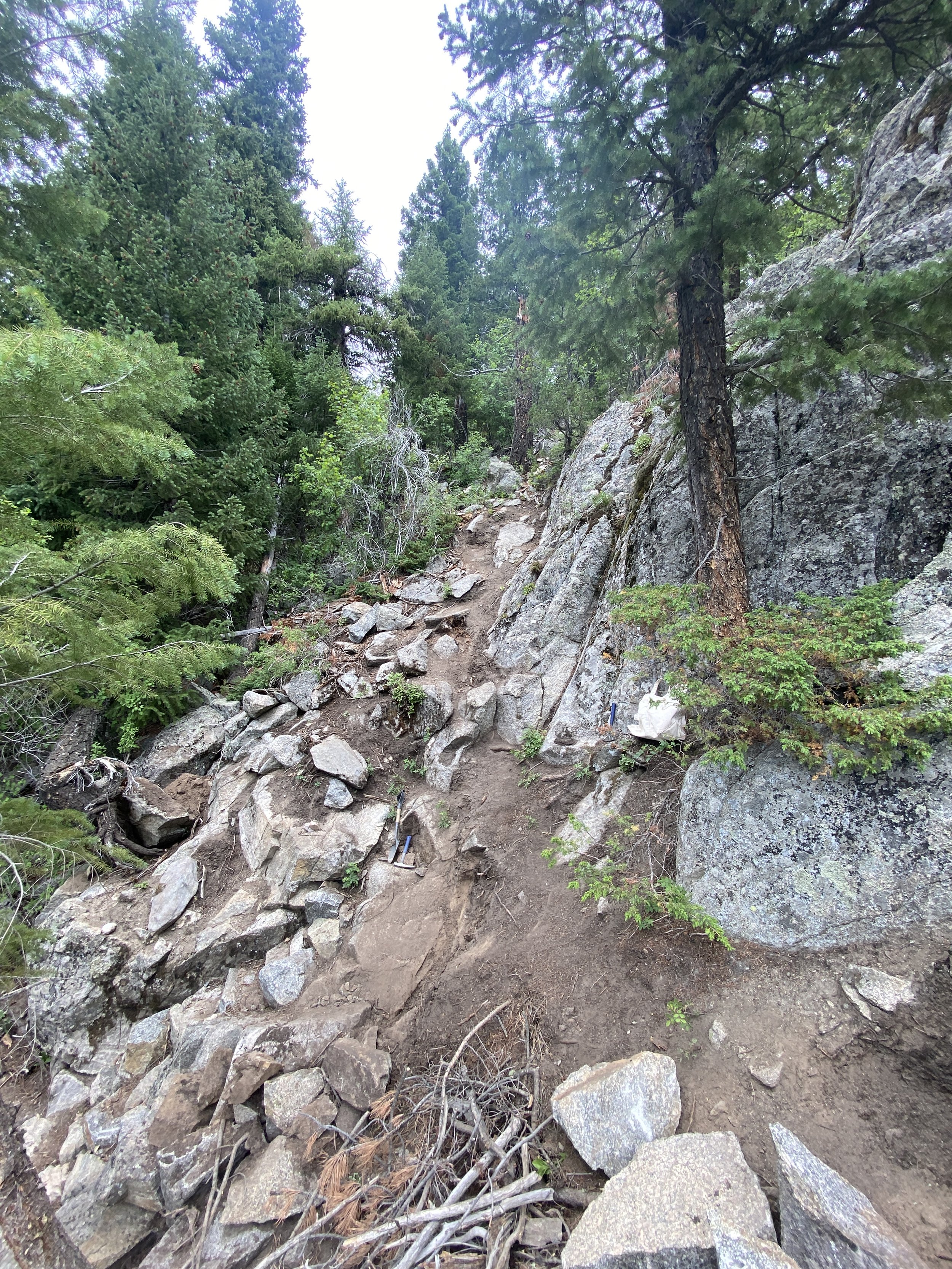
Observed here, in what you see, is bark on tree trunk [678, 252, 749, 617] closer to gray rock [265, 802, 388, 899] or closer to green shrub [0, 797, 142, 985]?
gray rock [265, 802, 388, 899]

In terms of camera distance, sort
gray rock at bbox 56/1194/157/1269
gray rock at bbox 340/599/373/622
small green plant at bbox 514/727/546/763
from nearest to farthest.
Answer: gray rock at bbox 56/1194/157/1269, small green plant at bbox 514/727/546/763, gray rock at bbox 340/599/373/622

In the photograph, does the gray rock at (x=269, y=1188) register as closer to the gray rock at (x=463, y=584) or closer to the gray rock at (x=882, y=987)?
the gray rock at (x=882, y=987)

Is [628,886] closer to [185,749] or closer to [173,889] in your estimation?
[173,889]

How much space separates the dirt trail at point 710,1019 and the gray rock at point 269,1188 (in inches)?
33.8

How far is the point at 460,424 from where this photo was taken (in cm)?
1823

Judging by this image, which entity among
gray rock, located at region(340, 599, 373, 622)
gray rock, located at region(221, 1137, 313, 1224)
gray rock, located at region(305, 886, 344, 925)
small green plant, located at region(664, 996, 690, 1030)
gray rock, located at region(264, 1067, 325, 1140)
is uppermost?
gray rock, located at region(340, 599, 373, 622)

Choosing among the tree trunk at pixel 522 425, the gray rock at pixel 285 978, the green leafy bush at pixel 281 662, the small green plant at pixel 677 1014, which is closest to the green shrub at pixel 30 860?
the gray rock at pixel 285 978

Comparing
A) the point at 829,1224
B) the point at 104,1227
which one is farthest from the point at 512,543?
the point at 104,1227

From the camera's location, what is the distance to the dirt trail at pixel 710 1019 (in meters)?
2.33

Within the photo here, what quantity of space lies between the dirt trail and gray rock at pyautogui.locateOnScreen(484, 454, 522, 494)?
11.4 meters

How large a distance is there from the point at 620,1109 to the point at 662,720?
278cm

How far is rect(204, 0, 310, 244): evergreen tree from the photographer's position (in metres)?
16.0

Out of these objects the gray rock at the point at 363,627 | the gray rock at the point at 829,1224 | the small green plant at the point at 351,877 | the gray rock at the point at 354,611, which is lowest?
the small green plant at the point at 351,877

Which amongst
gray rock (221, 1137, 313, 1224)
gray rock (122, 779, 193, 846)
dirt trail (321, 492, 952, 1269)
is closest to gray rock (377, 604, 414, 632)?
gray rock (122, 779, 193, 846)
